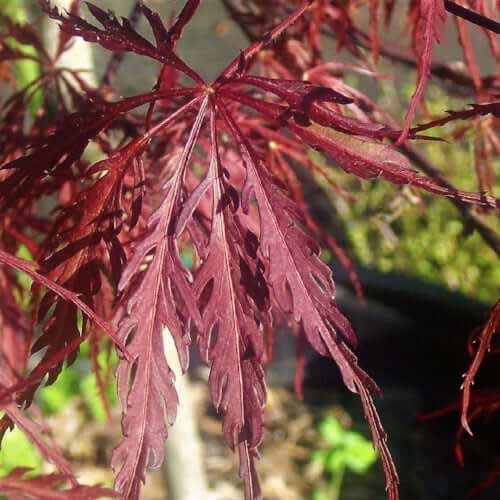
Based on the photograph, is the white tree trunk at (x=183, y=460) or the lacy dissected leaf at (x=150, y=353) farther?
the white tree trunk at (x=183, y=460)

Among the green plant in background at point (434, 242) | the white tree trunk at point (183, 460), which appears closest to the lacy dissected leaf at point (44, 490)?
the white tree trunk at point (183, 460)

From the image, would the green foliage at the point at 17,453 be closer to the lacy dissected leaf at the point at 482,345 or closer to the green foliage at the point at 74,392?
the green foliage at the point at 74,392

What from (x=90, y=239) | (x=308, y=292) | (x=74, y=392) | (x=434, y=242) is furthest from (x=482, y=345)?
(x=434, y=242)

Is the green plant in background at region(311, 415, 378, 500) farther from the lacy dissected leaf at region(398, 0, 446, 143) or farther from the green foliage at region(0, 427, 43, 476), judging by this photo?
the lacy dissected leaf at region(398, 0, 446, 143)

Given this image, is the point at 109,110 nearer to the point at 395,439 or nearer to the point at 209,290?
the point at 209,290

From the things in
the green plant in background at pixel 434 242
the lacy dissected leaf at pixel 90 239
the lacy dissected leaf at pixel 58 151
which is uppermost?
the green plant in background at pixel 434 242

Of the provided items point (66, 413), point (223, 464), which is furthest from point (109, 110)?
point (66, 413)
